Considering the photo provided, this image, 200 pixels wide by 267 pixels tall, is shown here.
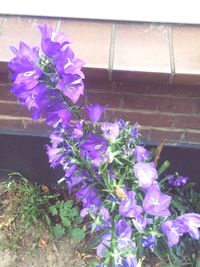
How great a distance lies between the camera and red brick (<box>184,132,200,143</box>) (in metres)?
1.88

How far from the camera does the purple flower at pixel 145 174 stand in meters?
1.36

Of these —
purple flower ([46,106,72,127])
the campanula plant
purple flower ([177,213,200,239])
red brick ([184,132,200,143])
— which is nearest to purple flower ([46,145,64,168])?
the campanula plant

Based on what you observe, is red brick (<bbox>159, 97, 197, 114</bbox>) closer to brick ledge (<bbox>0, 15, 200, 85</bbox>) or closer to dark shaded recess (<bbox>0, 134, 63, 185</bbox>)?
brick ledge (<bbox>0, 15, 200, 85</bbox>)

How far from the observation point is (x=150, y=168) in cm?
138

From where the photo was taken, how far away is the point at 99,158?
142 cm

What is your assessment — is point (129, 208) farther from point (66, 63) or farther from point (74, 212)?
point (74, 212)

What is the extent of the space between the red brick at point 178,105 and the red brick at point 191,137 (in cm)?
14

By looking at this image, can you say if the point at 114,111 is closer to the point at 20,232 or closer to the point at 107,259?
the point at 107,259

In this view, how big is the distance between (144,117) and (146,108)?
0.06 meters

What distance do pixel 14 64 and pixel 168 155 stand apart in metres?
0.99

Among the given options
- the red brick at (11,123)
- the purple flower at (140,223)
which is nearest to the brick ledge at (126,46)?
the red brick at (11,123)

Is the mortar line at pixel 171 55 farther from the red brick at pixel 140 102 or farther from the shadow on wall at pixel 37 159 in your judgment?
the shadow on wall at pixel 37 159

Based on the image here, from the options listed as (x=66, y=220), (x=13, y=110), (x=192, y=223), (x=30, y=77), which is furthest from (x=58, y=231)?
(x=30, y=77)

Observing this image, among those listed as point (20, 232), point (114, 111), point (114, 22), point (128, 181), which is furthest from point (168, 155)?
point (20, 232)
